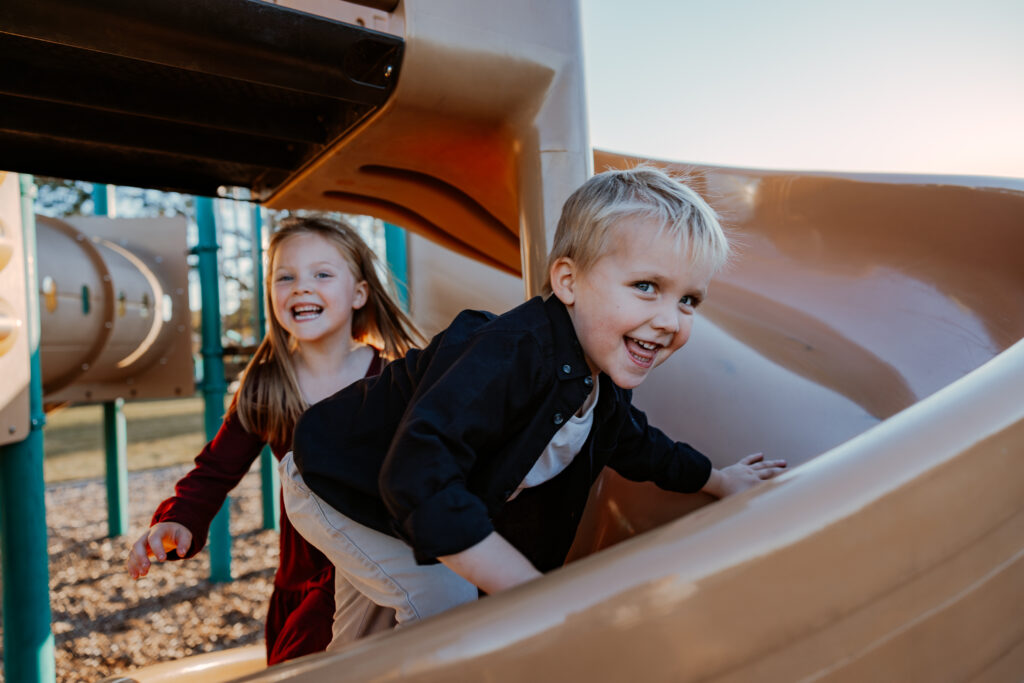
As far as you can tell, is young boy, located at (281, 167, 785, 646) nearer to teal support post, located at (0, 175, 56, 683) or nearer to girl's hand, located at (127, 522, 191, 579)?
girl's hand, located at (127, 522, 191, 579)

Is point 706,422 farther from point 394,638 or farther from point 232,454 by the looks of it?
point 232,454

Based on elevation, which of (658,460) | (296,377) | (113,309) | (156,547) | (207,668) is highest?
(113,309)

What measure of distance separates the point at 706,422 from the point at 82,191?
9228mm

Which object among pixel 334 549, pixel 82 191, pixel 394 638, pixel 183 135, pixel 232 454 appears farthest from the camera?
pixel 82 191

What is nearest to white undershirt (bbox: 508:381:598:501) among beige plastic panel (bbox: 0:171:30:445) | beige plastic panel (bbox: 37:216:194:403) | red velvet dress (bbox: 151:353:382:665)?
red velvet dress (bbox: 151:353:382:665)

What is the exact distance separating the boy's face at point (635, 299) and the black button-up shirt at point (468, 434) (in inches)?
1.2

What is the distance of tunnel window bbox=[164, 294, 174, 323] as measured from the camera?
3.20 m

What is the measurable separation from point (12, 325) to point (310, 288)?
1.96ft

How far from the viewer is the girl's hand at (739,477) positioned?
41.7 inches

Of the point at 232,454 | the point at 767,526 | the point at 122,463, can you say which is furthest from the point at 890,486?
the point at 122,463

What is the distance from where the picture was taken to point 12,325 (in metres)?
1.50

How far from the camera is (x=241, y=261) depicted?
8609 mm

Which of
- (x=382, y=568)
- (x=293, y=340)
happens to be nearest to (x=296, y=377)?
(x=293, y=340)

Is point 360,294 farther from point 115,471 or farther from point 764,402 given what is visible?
point 115,471
